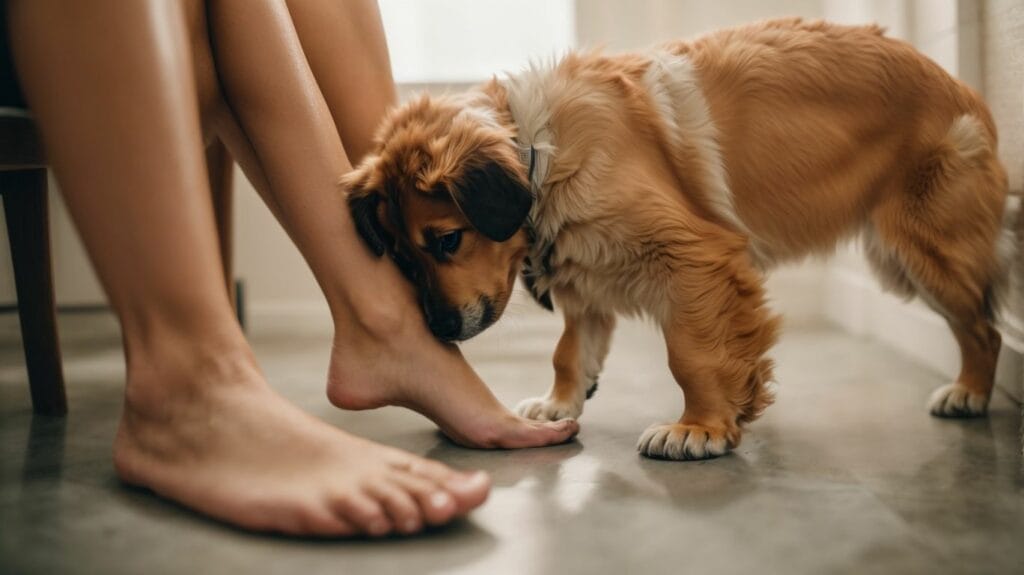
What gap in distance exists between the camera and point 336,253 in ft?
4.67

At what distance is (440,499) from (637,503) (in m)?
0.29

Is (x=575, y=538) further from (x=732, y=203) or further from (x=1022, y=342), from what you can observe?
(x=1022, y=342)

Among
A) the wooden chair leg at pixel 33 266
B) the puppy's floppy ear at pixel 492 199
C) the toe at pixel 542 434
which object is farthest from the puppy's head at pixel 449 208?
the wooden chair leg at pixel 33 266

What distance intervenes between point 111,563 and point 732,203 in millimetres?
1141

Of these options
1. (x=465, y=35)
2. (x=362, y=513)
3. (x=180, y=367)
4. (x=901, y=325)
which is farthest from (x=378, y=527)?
(x=465, y=35)

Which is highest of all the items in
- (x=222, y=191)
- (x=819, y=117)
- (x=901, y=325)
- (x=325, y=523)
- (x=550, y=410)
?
(x=819, y=117)

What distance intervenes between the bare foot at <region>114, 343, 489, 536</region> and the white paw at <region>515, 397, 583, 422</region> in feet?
2.15

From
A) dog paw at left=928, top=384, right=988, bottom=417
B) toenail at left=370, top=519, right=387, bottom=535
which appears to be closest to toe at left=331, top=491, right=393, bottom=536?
toenail at left=370, top=519, right=387, bottom=535

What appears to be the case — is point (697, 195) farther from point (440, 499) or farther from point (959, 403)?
point (440, 499)

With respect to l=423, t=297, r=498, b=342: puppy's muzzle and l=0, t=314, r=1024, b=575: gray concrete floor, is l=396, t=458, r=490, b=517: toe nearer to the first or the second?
l=0, t=314, r=1024, b=575: gray concrete floor

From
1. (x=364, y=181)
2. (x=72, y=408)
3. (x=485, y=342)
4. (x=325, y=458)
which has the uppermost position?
(x=364, y=181)

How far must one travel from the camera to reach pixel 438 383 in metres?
1.46

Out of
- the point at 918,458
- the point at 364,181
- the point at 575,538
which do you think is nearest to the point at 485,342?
the point at 364,181

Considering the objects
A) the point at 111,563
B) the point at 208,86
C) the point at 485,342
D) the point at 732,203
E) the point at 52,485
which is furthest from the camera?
the point at 485,342
